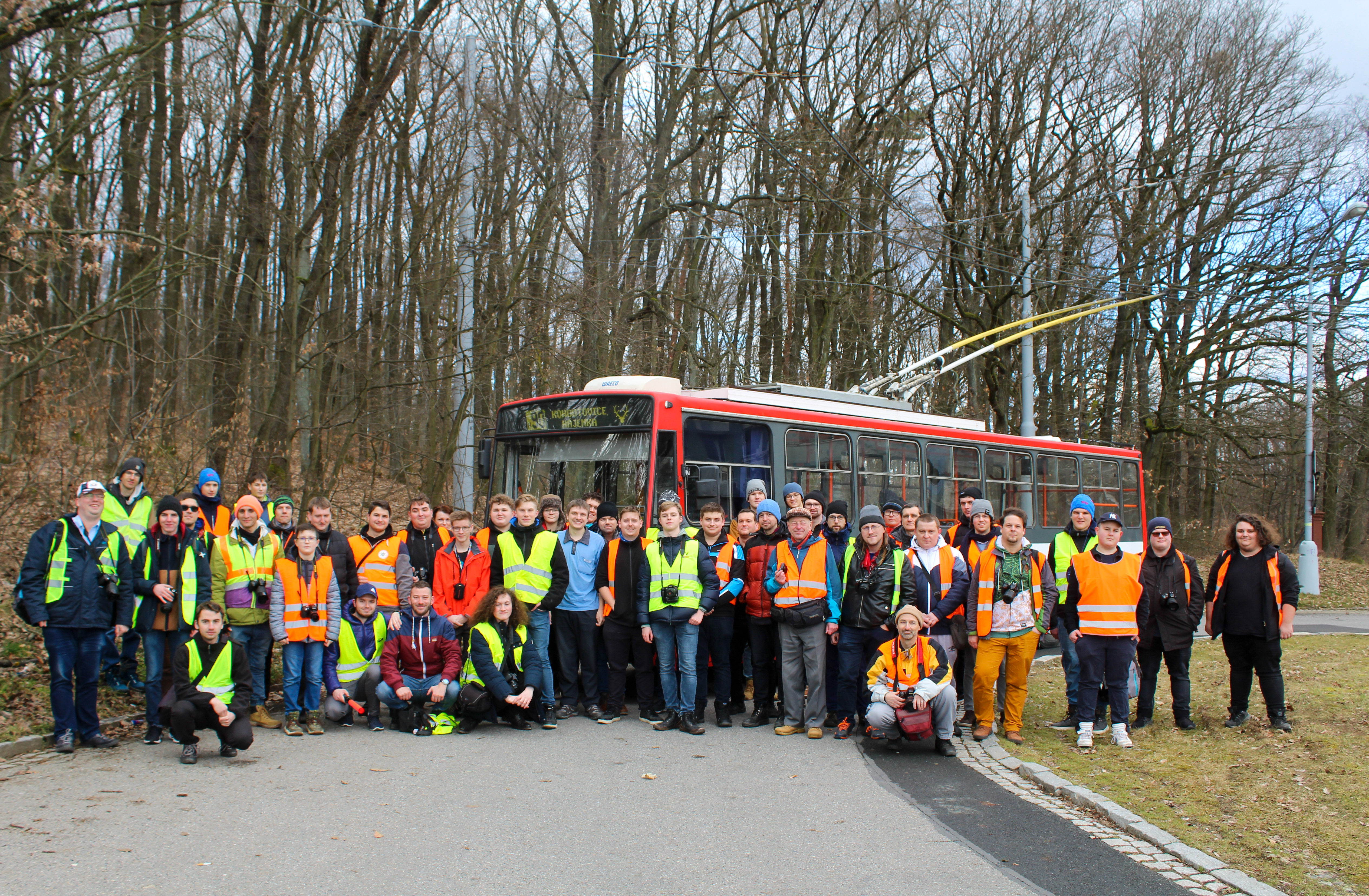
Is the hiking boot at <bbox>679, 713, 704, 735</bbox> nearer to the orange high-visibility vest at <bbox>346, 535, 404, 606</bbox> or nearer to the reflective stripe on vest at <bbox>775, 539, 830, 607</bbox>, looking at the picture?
the reflective stripe on vest at <bbox>775, 539, 830, 607</bbox>

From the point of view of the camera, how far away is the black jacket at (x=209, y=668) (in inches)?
270

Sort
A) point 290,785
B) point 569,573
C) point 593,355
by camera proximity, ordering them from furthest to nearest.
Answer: point 593,355, point 569,573, point 290,785

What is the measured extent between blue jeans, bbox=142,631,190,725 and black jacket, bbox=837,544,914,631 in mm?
4831

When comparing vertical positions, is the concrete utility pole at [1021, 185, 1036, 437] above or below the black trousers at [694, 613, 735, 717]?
above

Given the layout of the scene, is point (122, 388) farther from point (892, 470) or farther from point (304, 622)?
point (892, 470)

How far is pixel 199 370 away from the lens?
16.3 m

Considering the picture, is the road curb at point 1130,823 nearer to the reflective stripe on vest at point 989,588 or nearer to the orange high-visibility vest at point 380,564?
the reflective stripe on vest at point 989,588

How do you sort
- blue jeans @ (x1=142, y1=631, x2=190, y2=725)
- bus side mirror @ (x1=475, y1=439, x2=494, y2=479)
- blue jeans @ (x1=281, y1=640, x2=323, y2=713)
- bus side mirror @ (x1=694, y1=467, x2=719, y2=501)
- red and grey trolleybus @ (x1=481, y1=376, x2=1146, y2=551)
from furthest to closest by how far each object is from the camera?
bus side mirror @ (x1=475, y1=439, x2=494, y2=479) → bus side mirror @ (x1=694, y1=467, x2=719, y2=501) → red and grey trolleybus @ (x1=481, y1=376, x2=1146, y2=551) → blue jeans @ (x1=281, y1=640, x2=323, y2=713) → blue jeans @ (x1=142, y1=631, x2=190, y2=725)

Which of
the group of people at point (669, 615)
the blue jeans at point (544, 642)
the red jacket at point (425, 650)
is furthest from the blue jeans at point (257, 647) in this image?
the blue jeans at point (544, 642)

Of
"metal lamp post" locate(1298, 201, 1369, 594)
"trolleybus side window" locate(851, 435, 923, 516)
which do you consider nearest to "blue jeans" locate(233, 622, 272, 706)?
"trolleybus side window" locate(851, 435, 923, 516)

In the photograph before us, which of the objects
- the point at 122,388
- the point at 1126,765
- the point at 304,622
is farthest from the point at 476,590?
the point at 122,388

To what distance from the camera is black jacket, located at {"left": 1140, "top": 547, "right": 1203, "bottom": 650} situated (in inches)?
319

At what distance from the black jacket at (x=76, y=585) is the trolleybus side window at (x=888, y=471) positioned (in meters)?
8.19

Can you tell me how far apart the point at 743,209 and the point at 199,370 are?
1282 centimetres
